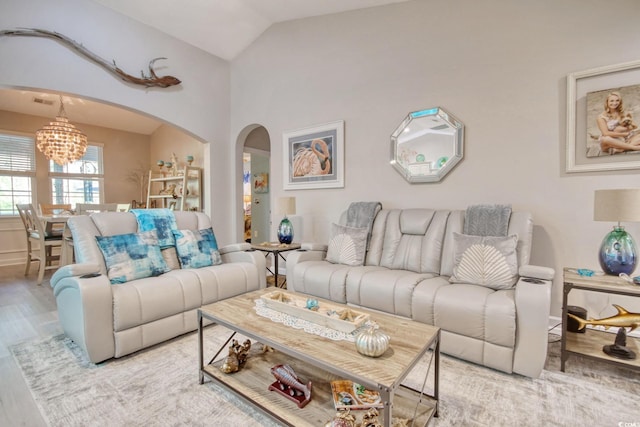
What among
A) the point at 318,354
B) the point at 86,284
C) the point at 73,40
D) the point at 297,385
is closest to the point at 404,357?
the point at 318,354

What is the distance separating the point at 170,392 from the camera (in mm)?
1701

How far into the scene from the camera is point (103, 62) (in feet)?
11.5

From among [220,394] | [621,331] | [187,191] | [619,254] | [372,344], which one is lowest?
[220,394]

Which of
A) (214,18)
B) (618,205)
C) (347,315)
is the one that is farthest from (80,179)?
(618,205)

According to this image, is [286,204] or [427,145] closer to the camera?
[427,145]

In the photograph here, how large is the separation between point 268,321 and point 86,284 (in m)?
1.28

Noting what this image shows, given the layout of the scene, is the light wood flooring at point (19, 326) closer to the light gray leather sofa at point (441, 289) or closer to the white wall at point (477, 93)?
the light gray leather sofa at point (441, 289)

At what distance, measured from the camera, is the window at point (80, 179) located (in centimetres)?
564

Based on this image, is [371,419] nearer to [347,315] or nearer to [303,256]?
[347,315]

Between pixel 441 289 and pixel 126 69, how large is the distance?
14.4 ft

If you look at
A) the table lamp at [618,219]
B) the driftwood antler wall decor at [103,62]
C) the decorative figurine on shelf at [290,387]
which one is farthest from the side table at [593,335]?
the driftwood antler wall decor at [103,62]

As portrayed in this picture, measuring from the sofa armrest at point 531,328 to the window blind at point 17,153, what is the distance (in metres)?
7.48

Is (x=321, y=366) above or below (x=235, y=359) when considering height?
above

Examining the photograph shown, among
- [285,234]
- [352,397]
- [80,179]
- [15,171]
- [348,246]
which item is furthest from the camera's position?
[80,179]
